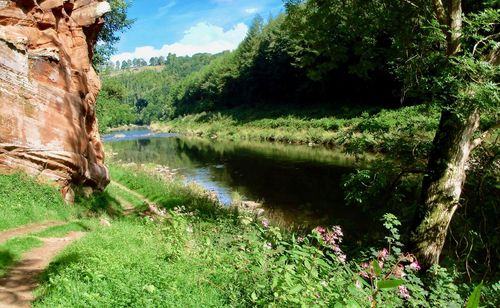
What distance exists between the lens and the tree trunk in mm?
7867

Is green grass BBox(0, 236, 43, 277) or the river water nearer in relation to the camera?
green grass BBox(0, 236, 43, 277)

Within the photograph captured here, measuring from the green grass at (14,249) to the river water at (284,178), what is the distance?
7.49 meters

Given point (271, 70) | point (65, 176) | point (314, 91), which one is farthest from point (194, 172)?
point (271, 70)

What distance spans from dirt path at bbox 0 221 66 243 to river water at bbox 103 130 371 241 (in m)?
8.11

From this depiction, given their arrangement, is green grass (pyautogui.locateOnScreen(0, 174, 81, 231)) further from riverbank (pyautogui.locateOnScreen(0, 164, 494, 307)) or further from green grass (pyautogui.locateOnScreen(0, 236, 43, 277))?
riverbank (pyautogui.locateOnScreen(0, 164, 494, 307))

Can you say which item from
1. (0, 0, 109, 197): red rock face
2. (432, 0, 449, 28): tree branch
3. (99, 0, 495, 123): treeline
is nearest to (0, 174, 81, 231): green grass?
(0, 0, 109, 197): red rock face

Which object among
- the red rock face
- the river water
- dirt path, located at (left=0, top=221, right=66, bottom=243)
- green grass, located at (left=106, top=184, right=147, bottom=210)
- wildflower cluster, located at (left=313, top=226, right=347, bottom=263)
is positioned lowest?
the river water

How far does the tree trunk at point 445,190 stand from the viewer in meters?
7.87

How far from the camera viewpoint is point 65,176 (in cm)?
1455

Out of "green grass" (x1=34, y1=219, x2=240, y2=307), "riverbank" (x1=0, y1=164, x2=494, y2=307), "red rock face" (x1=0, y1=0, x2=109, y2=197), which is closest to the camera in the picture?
"riverbank" (x1=0, y1=164, x2=494, y2=307)

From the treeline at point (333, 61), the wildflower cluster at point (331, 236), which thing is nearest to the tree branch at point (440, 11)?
the treeline at point (333, 61)

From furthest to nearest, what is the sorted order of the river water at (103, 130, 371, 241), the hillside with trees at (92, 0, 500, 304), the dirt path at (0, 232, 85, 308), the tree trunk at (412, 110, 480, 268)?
1. the river water at (103, 130, 371, 241)
2. the tree trunk at (412, 110, 480, 268)
3. the hillside with trees at (92, 0, 500, 304)
4. the dirt path at (0, 232, 85, 308)

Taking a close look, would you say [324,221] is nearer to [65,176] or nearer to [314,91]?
[65,176]

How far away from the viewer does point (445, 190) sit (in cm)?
789
